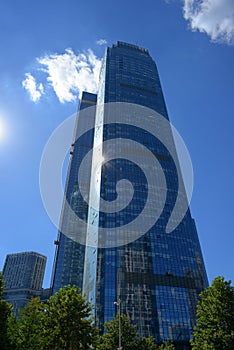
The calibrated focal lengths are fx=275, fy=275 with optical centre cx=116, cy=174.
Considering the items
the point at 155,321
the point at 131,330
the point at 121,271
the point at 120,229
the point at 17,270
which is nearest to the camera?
the point at 131,330

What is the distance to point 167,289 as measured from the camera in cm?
7481

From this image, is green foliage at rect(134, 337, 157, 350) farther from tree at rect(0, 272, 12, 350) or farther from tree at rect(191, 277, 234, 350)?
tree at rect(0, 272, 12, 350)

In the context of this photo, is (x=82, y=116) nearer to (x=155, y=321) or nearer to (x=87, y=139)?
(x=87, y=139)

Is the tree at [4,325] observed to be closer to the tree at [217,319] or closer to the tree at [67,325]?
the tree at [67,325]

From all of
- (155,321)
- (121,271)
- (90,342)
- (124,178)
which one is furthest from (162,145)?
(90,342)

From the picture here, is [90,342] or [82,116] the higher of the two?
[82,116]

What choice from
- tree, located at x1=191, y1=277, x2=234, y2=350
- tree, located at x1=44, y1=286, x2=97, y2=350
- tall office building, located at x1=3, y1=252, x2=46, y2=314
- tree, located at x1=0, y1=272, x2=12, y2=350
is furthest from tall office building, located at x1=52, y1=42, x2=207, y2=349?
tall office building, located at x1=3, y1=252, x2=46, y2=314

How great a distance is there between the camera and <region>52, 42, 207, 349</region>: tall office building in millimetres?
70000

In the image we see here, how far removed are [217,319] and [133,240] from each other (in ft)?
181

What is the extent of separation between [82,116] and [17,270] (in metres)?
113

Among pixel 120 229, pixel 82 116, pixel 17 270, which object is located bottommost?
pixel 120 229

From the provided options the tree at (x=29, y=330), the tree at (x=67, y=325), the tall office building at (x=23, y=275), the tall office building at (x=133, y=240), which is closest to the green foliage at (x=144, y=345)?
the tree at (x=67, y=325)

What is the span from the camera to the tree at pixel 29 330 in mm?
23766

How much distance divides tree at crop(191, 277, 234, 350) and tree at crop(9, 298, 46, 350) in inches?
591
